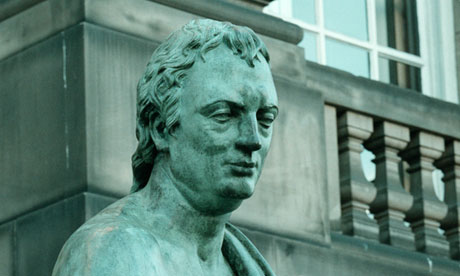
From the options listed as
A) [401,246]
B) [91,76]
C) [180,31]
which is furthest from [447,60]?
[180,31]

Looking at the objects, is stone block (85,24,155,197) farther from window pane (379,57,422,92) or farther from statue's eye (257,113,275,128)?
window pane (379,57,422,92)

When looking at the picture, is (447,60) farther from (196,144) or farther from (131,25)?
(196,144)

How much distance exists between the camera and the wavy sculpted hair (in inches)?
270

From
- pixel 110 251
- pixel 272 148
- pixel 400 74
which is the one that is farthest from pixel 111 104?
pixel 400 74

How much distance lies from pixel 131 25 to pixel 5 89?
788 millimetres

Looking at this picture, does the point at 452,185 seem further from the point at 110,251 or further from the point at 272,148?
the point at 110,251

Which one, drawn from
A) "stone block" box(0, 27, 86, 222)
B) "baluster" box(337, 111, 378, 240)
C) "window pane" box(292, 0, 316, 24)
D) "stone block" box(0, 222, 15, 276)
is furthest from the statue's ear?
"window pane" box(292, 0, 316, 24)

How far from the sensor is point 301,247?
35.6 feet

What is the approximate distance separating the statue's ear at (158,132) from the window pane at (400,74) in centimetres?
804

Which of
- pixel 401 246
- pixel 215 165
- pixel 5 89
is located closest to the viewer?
pixel 215 165

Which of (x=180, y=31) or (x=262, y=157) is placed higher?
(x=180, y=31)

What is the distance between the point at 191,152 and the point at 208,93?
206 mm

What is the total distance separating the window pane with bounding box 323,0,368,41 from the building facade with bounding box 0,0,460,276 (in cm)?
93

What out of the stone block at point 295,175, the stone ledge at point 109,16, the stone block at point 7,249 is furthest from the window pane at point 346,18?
the stone block at point 7,249
